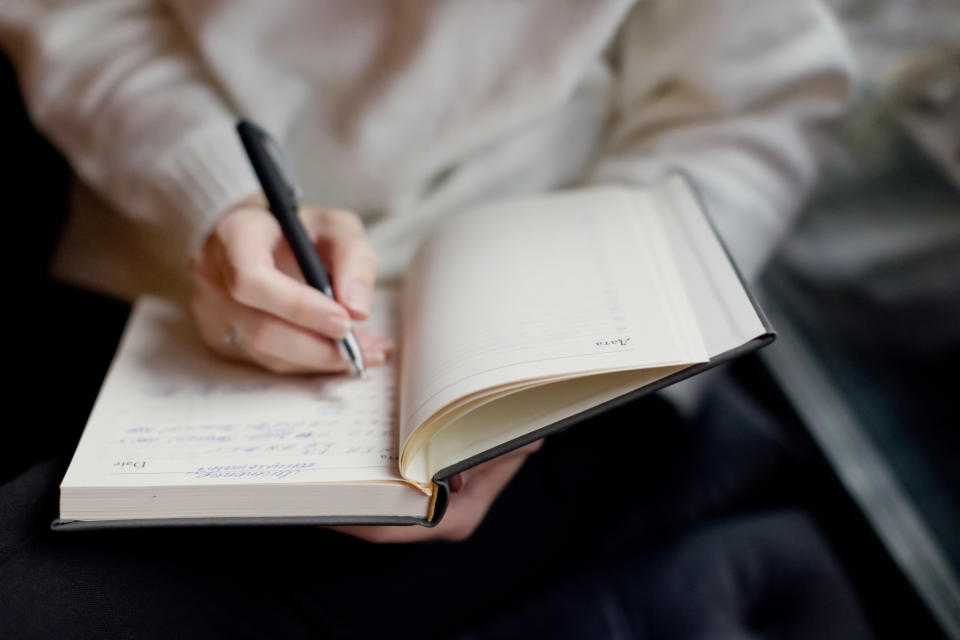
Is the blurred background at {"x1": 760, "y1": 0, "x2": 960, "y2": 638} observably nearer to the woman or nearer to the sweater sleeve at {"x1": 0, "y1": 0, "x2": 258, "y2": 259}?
the woman

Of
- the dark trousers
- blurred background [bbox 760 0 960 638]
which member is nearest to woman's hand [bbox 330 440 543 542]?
the dark trousers

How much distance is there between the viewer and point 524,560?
0.62m

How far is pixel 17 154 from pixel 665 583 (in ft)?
2.42

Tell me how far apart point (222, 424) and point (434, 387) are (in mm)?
151

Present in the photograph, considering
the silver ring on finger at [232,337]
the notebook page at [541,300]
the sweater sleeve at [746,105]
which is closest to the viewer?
the notebook page at [541,300]

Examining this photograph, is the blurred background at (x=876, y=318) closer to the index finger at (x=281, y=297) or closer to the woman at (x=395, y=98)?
the woman at (x=395, y=98)

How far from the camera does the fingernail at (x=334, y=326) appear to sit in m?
0.46

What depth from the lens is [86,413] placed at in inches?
24.5

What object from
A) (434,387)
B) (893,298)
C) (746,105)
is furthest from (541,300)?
(893,298)

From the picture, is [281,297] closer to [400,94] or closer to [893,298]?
[400,94]

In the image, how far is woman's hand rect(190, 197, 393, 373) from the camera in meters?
0.47

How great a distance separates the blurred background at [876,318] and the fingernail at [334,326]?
0.30 m

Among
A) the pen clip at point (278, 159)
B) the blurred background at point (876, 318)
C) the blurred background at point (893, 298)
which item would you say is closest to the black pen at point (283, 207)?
the pen clip at point (278, 159)

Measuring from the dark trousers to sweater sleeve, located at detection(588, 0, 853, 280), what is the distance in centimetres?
19
